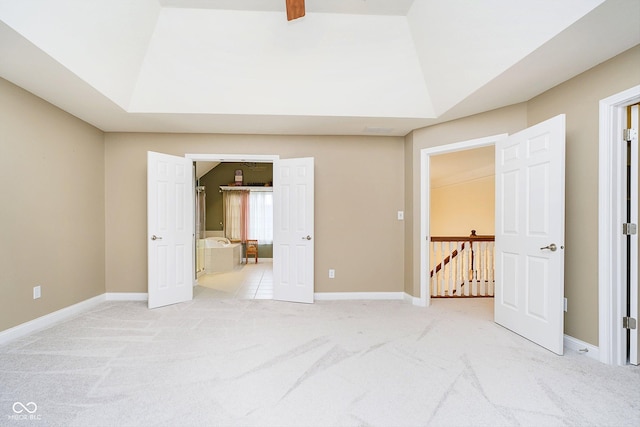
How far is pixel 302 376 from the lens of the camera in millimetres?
2045

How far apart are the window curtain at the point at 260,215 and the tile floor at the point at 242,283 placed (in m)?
1.38

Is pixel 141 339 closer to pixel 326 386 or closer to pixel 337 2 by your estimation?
pixel 326 386

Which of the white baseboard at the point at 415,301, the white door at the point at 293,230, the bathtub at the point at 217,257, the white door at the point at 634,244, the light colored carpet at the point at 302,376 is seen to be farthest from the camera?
the bathtub at the point at 217,257

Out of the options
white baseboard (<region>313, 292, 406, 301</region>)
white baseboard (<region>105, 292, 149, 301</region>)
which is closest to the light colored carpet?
white baseboard (<region>105, 292, 149, 301</region>)

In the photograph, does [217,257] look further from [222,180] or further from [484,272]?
[484,272]

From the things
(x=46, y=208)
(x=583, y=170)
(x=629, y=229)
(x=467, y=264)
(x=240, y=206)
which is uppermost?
(x=583, y=170)

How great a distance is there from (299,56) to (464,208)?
516 centimetres

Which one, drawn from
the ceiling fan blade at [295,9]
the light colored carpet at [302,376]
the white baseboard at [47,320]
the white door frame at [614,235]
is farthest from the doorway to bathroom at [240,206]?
the white door frame at [614,235]

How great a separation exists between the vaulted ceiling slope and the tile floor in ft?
8.10

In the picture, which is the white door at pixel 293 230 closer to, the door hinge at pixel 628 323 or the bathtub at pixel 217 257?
the bathtub at pixel 217 257

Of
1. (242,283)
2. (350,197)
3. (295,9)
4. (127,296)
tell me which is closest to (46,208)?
(127,296)

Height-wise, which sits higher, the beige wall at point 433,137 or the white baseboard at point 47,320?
the beige wall at point 433,137

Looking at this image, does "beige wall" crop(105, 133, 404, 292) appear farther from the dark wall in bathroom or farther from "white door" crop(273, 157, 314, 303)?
the dark wall in bathroom

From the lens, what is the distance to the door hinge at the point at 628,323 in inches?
87.3
